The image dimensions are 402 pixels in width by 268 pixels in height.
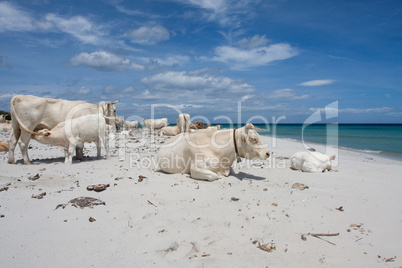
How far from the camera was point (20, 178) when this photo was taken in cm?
619

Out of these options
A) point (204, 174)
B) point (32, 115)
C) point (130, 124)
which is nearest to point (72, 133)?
point (32, 115)

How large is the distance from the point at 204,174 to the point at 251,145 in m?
1.40

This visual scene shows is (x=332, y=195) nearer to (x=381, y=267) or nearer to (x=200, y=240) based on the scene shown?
(x=381, y=267)

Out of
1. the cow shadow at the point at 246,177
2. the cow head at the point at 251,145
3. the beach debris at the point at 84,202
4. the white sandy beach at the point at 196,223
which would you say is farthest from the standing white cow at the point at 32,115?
the cow head at the point at 251,145

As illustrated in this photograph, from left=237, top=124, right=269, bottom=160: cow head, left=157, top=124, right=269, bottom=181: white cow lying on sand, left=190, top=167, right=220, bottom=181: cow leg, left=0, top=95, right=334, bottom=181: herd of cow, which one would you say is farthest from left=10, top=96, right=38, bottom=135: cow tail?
left=237, top=124, right=269, bottom=160: cow head

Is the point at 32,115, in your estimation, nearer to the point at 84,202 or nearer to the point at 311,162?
the point at 84,202

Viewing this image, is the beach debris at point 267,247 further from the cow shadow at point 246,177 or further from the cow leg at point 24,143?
the cow leg at point 24,143

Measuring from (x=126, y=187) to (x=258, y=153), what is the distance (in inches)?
129

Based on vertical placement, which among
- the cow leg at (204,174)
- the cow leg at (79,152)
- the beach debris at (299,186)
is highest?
the cow leg at (79,152)

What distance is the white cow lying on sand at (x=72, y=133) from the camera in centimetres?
864

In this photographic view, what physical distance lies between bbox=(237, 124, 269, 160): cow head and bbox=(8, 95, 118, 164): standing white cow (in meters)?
6.11

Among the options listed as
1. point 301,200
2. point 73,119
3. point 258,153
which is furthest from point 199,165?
point 73,119

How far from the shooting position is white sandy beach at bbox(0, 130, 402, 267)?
312 cm

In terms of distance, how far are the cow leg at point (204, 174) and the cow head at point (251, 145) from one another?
979mm
